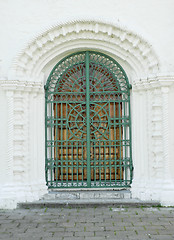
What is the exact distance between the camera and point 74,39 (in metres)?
6.12

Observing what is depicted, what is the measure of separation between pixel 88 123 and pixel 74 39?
5.49 feet

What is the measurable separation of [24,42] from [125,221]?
368 cm

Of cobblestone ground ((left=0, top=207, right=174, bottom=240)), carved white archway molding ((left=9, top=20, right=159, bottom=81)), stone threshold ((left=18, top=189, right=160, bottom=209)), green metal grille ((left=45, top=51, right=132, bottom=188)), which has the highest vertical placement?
→ carved white archway molding ((left=9, top=20, right=159, bottom=81))

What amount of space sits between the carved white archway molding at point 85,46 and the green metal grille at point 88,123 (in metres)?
0.25

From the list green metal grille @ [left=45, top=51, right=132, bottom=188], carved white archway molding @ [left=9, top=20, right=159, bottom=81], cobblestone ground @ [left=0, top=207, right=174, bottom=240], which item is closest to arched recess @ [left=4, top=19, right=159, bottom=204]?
carved white archway molding @ [left=9, top=20, right=159, bottom=81]

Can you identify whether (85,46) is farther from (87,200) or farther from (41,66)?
(87,200)

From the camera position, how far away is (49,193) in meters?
6.11

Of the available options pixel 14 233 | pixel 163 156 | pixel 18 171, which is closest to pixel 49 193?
pixel 18 171

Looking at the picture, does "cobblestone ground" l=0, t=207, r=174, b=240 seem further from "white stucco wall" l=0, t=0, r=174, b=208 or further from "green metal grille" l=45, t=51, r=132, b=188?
"green metal grille" l=45, t=51, r=132, b=188

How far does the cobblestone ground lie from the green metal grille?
0.82 m

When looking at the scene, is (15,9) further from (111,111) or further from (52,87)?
(111,111)

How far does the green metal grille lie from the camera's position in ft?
20.5

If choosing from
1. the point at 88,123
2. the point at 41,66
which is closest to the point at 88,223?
the point at 88,123

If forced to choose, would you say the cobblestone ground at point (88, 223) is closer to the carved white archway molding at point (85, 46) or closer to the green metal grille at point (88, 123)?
the green metal grille at point (88, 123)
